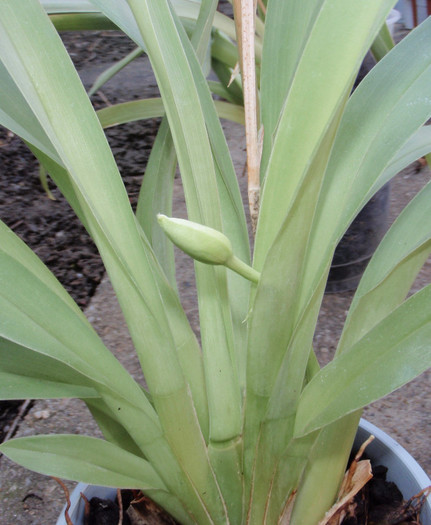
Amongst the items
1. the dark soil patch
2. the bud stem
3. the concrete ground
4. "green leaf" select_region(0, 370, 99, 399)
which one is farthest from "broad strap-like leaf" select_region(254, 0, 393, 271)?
the dark soil patch

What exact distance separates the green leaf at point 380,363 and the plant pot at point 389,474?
0.55 ft

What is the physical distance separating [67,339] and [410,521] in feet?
1.03

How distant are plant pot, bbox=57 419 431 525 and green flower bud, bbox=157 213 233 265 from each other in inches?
11.2

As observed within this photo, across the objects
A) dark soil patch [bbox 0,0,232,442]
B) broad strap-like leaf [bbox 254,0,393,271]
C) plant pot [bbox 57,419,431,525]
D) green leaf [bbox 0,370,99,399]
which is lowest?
plant pot [bbox 57,419,431,525]

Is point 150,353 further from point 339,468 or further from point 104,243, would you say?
point 339,468

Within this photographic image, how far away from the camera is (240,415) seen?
0.44 meters

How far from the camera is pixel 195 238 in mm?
303

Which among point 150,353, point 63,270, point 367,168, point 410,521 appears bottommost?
point 410,521

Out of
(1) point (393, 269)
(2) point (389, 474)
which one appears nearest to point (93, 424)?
(2) point (389, 474)

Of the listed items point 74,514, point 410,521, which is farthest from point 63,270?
point 410,521

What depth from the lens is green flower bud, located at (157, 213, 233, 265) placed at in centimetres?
30

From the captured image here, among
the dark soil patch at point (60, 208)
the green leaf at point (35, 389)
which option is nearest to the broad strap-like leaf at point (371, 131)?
the green leaf at point (35, 389)

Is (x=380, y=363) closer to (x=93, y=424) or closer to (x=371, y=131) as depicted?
(x=371, y=131)

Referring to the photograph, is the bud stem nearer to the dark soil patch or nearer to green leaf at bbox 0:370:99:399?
green leaf at bbox 0:370:99:399
